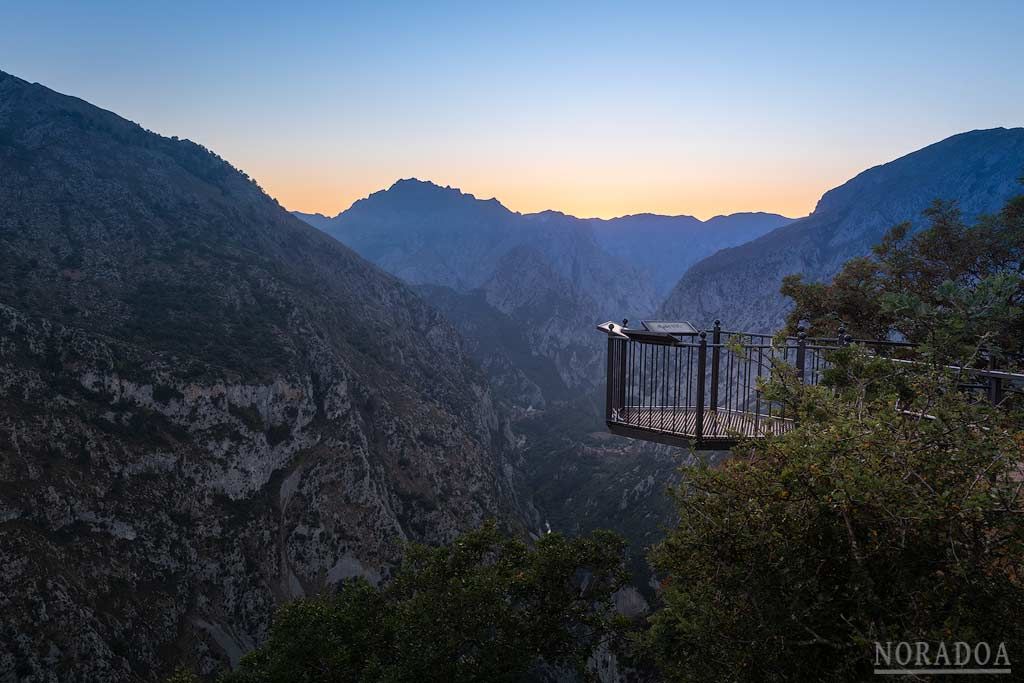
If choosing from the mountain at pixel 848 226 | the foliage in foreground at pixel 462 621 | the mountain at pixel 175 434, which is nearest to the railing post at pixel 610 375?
the foliage in foreground at pixel 462 621

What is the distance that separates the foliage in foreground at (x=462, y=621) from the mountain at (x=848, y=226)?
393ft

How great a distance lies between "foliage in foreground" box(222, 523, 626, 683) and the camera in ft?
39.9

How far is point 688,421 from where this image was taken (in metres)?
11.0

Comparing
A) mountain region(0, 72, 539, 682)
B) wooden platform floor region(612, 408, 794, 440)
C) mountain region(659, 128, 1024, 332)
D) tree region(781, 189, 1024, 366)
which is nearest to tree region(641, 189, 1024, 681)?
wooden platform floor region(612, 408, 794, 440)

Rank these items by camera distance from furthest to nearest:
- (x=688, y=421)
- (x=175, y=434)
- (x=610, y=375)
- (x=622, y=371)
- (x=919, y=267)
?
(x=175, y=434)
(x=919, y=267)
(x=610, y=375)
(x=688, y=421)
(x=622, y=371)

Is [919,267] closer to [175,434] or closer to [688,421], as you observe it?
[688,421]

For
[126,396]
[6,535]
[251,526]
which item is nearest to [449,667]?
[6,535]

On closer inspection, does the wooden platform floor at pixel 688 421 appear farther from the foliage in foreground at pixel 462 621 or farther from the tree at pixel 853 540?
the foliage in foreground at pixel 462 621

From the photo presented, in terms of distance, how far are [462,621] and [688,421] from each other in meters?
6.88

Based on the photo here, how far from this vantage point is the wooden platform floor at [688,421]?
10.1 m

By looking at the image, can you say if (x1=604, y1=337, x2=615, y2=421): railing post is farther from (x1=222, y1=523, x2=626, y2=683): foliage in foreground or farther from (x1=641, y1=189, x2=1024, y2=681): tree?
(x1=641, y1=189, x2=1024, y2=681): tree

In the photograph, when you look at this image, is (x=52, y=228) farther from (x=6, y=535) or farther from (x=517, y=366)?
(x=517, y=366)

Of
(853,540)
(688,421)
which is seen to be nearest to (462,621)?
(688,421)

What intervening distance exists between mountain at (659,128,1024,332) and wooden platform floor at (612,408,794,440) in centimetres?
12036
